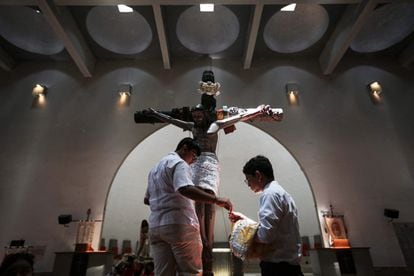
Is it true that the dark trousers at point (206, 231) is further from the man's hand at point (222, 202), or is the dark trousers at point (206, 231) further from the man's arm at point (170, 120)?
the man's arm at point (170, 120)

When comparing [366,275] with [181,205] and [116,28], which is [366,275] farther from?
[116,28]

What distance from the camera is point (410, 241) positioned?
452 centimetres

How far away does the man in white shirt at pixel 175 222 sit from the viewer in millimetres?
1756

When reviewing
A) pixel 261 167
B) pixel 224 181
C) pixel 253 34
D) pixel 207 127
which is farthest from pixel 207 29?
pixel 261 167

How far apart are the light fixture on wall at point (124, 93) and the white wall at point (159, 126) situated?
0.44 ft

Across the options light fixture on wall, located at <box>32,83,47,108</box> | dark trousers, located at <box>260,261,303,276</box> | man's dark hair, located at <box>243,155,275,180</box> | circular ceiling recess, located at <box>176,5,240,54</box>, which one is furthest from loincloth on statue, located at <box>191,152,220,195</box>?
light fixture on wall, located at <box>32,83,47,108</box>

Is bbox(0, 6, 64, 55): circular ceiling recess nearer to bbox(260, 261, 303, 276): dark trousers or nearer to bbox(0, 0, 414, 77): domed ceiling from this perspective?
Result: bbox(0, 0, 414, 77): domed ceiling

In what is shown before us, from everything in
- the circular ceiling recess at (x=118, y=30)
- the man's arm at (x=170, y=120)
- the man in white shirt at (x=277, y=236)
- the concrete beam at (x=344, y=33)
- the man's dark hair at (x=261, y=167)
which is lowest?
the man in white shirt at (x=277, y=236)

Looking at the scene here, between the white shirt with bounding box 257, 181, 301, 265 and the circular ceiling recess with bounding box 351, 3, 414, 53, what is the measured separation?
518 centimetres

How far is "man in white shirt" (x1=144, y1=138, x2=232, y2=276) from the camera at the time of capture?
5.76 ft

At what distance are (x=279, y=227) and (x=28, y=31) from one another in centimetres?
629

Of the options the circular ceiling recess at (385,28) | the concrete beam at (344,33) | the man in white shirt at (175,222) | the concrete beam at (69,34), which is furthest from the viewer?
the circular ceiling recess at (385,28)

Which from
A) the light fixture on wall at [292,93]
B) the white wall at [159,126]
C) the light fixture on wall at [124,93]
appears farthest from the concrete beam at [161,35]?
the light fixture on wall at [292,93]

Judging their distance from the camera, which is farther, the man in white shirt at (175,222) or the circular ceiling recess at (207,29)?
the circular ceiling recess at (207,29)
